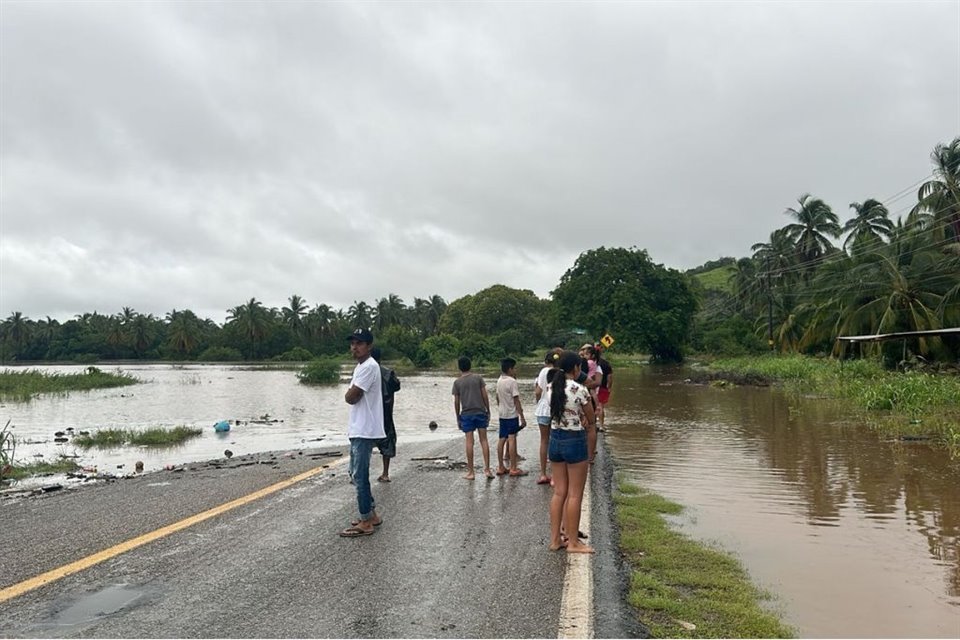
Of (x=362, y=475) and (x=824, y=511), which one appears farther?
(x=824, y=511)

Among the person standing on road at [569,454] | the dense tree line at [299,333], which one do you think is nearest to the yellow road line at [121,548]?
the person standing on road at [569,454]

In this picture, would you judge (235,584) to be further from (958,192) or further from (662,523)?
(958,192)

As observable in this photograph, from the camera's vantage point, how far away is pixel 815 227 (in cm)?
5688

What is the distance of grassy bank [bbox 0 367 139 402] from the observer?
34903mm

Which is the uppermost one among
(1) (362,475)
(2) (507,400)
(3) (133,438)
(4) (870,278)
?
(4) (870,278)

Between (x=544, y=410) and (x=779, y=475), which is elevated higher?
(x=544, y=410)

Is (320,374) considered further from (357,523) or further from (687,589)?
(687,589)

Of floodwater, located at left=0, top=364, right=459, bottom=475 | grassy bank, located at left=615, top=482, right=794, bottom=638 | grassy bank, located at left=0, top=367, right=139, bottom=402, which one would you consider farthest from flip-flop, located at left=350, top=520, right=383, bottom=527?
grassy bank, located at left=0, top=367, right=139, bottom=402

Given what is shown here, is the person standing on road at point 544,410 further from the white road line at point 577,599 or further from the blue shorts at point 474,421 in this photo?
the white road line at point 577,599

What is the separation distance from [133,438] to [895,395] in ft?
72.1

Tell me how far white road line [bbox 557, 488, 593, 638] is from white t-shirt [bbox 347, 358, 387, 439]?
2209 mm

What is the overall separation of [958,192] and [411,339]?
62013mm

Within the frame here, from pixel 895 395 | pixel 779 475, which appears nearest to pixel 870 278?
pixel 895 395

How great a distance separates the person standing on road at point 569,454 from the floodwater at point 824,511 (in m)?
1.77
